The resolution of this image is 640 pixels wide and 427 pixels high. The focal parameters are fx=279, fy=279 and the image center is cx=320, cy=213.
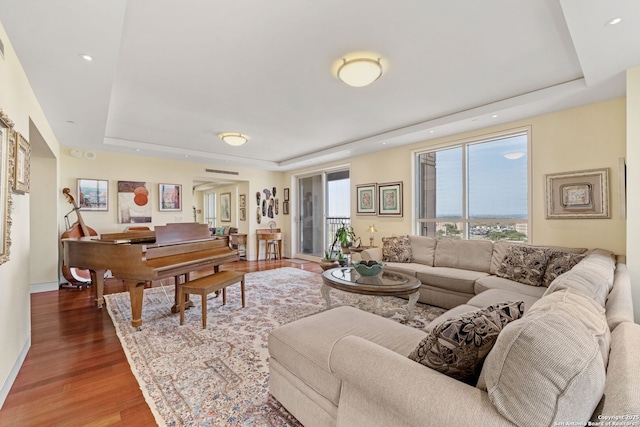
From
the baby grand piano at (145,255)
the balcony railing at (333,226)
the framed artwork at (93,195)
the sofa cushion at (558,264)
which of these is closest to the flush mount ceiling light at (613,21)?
the sofa cushion at (558,264)

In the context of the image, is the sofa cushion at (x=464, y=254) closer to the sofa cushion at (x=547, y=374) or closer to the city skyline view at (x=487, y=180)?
the city skyline view at (x=487, y=180)

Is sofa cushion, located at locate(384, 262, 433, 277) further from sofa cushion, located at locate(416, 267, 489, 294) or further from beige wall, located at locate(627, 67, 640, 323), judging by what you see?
beige wall, located at locate(627, 67, 640, 323)

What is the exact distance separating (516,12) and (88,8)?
2.81 m

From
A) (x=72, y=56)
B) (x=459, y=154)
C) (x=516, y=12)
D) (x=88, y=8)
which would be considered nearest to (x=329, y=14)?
(x=516, y=12)

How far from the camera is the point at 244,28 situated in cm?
210

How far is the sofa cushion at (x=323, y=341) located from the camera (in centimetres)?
144

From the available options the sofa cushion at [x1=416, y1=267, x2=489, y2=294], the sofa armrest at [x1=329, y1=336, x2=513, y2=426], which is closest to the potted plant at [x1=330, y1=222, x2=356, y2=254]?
the sofa cushion at [x1=416, y1=267, x2=489, y2=294]

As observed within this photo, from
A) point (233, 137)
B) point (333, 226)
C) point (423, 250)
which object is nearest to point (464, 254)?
point (423, 250)

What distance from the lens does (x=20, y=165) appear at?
2.24 metres

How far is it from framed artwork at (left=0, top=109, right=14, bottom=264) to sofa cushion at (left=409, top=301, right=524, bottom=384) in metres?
2.64

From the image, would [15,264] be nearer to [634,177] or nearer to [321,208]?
[634,177]

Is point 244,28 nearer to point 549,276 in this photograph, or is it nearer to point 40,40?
point 40,40

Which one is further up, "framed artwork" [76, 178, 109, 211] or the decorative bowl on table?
"framed artwork" [76, 178, 109, 211]

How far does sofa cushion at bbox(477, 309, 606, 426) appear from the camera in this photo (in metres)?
0.78
